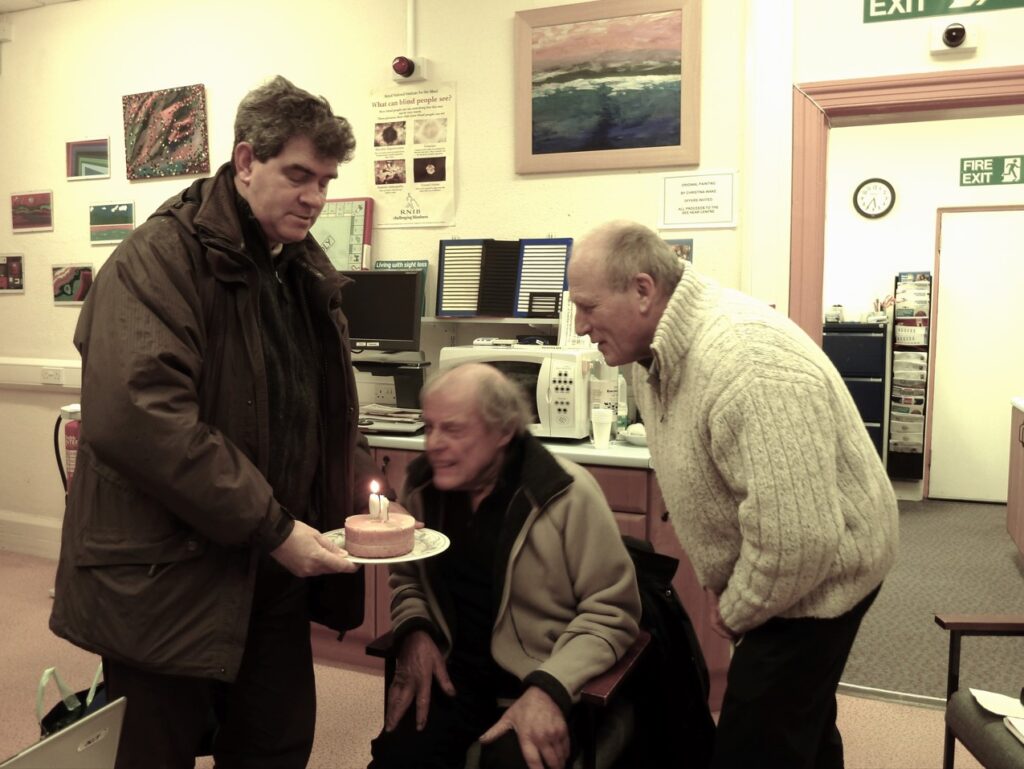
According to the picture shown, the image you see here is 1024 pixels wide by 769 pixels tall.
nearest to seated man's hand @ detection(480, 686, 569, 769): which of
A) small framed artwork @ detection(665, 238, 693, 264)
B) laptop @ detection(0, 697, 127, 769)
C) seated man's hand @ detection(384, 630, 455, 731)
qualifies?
seated man's hand @ detection(384, 630, 455, 731)

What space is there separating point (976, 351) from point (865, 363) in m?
0.81

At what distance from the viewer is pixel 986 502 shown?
19.6 ft

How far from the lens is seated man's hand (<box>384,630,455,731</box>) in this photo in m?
1.68

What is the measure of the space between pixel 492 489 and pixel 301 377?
1.49ft

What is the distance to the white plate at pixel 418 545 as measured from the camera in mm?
1382

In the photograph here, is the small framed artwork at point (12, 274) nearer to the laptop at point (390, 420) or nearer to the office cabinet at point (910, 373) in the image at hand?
the laptop at point (390, 420)

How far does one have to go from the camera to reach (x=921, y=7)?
272 centimetres

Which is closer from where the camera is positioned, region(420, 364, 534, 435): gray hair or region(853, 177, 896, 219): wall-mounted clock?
region(420, 364, 534, 435): gray hair

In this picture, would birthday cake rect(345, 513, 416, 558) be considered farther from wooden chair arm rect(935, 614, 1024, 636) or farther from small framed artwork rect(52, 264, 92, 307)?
small framed artwork rect(52, 264, 92, 307)

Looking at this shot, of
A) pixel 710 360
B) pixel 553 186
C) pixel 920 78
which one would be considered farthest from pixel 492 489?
pixel 920 78

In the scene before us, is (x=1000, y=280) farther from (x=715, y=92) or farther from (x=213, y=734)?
(x=213, y=734)

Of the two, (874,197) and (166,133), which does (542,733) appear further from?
(874,197)

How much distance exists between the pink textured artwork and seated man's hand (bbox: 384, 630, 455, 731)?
2.89m

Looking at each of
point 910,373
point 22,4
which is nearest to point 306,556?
point 22,4
